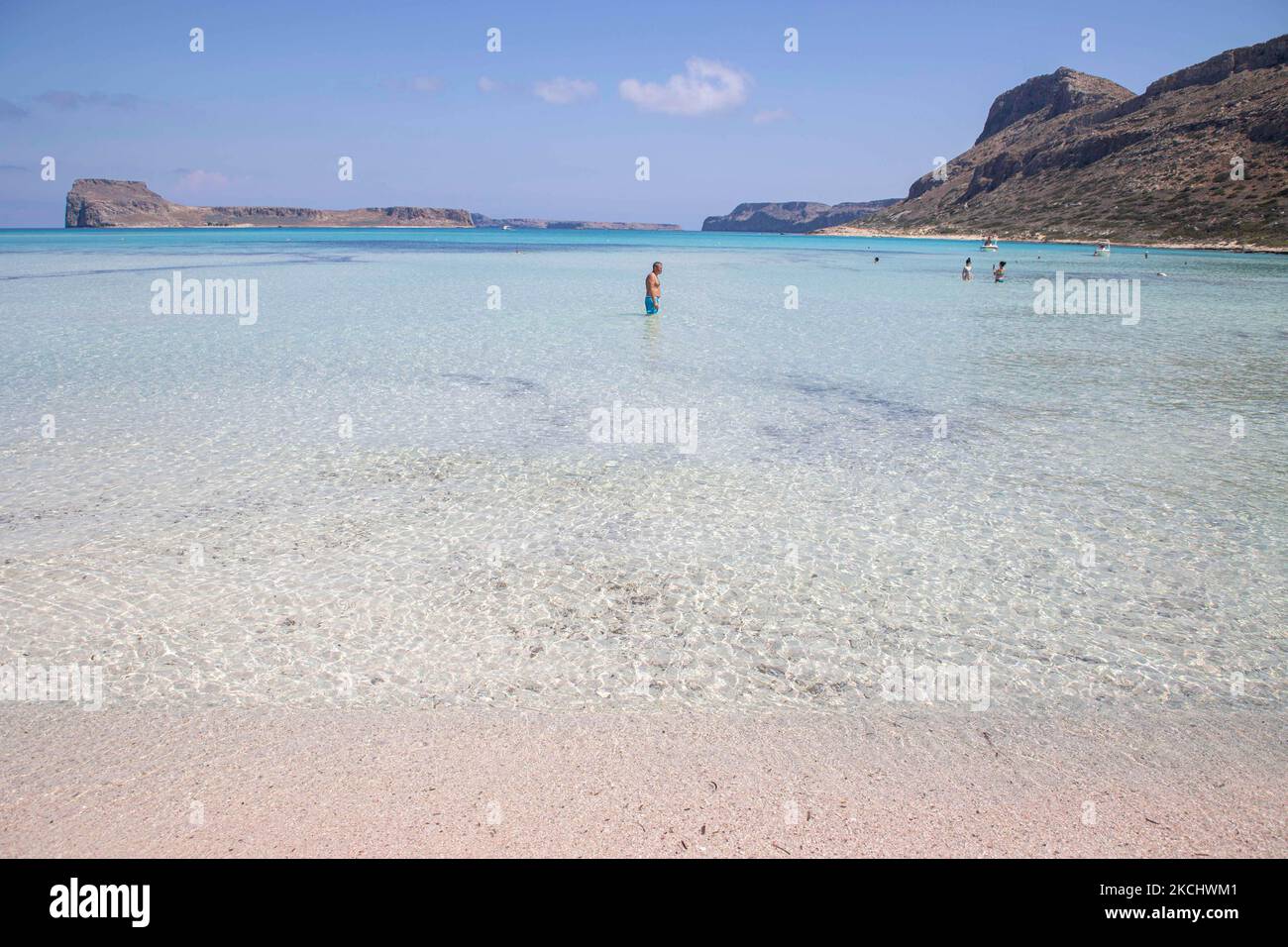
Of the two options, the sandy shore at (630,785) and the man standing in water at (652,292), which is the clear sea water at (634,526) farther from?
the man standing in water at (652,292)

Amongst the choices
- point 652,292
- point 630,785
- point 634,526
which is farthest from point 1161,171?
point 630,785

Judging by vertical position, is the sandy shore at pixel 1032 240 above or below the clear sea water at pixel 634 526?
above

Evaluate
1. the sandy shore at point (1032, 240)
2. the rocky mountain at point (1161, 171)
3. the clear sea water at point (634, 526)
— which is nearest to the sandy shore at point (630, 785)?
the clear sea water at point (634, 526)

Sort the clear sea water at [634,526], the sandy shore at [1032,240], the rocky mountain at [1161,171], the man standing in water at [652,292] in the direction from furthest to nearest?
the rocky mountain at [1161,171]
the sandy shore at [1032,240]
the man standing in water at [652,292]
the clear sea water at [634,526]

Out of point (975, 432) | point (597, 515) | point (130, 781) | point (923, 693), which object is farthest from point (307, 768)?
point (975, 432)

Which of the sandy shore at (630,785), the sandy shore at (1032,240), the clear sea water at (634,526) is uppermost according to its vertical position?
the sandy shore at (1032,240)

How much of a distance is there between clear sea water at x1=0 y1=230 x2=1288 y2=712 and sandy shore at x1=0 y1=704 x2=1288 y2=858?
15.9 inches

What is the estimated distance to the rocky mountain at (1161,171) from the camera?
89.8 metres

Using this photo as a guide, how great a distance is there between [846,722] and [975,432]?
8.98 metres

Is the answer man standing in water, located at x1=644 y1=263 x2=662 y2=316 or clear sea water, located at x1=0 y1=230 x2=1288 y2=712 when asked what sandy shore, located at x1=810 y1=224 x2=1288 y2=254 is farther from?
man standing in water, located at x1=644 y1=263 x2=662 y2=316

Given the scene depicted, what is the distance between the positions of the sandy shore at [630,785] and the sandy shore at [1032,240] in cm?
9646

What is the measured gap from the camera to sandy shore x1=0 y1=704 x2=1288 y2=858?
4.16m
